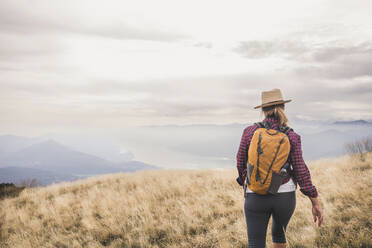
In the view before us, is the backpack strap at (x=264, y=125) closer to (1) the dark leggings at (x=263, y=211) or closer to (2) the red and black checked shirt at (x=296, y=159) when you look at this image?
(2) the red and black checked shirt at (x=296, y=159)

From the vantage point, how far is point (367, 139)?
13414 mm

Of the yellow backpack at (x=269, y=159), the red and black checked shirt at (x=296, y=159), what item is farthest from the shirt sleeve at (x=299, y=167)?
the yellow backpack at (x=269, y=159)

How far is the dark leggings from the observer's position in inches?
97.7

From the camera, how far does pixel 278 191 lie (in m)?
2.48

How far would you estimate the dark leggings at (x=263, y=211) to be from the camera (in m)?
2.48

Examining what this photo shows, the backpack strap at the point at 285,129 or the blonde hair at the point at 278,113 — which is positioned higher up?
the blonde hair at the point at 278,113

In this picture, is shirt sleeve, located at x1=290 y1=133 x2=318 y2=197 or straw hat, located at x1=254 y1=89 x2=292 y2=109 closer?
shirt sleeve, located at x1=290 y1=133 x2=318 y2=197

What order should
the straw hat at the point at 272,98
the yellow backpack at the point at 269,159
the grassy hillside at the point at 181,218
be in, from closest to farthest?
the yellow backpack at the point at 269,159 → the straw hat at the point at 272,98 → the grassy hillside at the point at 181,218

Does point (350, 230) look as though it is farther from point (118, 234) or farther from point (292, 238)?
point (118, 234)

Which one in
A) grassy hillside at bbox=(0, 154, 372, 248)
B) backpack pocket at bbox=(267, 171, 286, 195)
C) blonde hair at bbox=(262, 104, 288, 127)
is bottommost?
grassy hillside at bbox=(0, 154, 372, 248)

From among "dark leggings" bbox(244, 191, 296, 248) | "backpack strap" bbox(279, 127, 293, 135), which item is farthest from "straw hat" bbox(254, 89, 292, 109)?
"dark leggings" bbox(244, 191, 296, 248)

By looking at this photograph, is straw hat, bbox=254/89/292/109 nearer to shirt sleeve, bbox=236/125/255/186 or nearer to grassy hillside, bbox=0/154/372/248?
shirt sleeve, bbox=236/125/255/186

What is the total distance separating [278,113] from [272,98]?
0.64 feet

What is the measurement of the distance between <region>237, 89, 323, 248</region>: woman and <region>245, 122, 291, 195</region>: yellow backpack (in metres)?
0.13
